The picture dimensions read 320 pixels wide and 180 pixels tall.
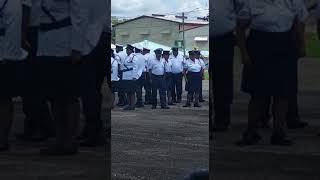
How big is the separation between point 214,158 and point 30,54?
2.85 ft

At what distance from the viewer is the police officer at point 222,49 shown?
7.14ft

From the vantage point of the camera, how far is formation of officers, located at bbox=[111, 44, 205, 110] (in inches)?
85.7

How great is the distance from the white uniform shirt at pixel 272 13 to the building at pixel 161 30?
179mm

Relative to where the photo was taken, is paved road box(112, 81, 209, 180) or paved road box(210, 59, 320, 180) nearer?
paved road box(210, 59, 320, 180)

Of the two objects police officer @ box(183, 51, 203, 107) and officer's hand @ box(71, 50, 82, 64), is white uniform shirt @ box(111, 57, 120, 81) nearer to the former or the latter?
officer's hand @ box(71, 50, 82, 64)

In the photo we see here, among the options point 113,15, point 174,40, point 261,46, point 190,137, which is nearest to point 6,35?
point 113,15

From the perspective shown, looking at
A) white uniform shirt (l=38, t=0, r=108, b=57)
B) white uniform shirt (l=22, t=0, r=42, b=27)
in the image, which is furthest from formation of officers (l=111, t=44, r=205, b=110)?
white uniform shirt (l=22, t=0, r=42, b=27)

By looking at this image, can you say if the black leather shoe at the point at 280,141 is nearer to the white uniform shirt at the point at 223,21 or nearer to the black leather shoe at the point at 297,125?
the black leather shoe at the point at 297,125

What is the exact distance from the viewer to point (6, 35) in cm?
224

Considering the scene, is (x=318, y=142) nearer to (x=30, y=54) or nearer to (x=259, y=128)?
(x=259, y=128)

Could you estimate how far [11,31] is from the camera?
7.32 ft

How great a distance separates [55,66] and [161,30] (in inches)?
18.0

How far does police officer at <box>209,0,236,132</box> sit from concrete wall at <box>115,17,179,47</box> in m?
0.16

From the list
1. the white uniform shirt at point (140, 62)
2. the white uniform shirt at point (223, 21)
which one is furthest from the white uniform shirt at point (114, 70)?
the white uniform shirt at point (223, 21)
